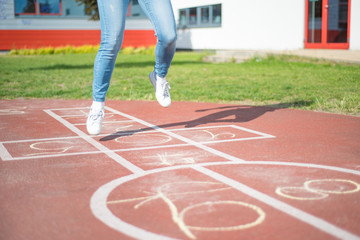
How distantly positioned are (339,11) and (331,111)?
10094 mm

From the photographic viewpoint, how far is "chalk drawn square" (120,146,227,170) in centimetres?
316

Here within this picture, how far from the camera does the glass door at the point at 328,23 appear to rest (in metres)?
14.3

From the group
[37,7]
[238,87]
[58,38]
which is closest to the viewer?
[238,87]

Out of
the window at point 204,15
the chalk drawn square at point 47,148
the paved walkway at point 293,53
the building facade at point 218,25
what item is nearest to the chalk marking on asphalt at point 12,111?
the chalk drawn square at point 47,148

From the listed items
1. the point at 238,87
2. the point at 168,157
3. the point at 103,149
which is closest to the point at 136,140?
the point at 103,149

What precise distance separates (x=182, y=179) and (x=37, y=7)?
2295 centimetres

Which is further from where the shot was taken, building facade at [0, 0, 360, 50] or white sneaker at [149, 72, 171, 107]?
Answer: building facade at [0, 0, 360, 50]

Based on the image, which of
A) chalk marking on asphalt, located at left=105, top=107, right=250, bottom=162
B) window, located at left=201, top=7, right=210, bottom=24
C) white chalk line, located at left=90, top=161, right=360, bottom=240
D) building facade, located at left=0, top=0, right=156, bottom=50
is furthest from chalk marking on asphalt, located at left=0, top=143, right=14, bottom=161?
building facade, located at left=0, top=0, right=156, bottom=50

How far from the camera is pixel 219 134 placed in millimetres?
4207

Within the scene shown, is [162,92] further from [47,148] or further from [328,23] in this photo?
[328,23]

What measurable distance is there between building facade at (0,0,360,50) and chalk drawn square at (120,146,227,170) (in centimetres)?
1188

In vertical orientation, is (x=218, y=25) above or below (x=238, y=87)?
above

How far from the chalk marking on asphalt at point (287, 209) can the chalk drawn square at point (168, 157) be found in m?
0.33

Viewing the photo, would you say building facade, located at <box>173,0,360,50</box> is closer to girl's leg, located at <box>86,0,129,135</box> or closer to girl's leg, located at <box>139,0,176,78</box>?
girl's leg, located at <box>139,0,176,78</box>
